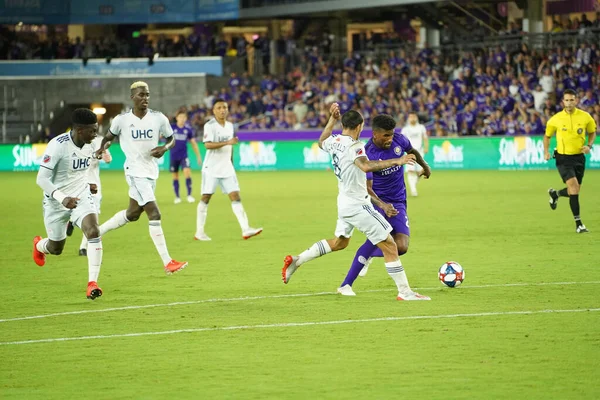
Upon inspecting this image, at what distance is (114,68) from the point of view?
5203cm

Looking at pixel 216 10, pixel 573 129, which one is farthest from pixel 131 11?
pixel 573 129

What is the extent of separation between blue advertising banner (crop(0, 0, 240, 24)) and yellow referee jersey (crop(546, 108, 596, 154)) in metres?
32.8

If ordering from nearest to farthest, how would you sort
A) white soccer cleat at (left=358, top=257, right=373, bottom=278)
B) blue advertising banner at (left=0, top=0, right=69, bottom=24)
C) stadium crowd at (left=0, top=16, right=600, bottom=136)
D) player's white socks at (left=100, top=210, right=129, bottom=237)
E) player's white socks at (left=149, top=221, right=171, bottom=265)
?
white soccer cleat at (left=358, top=257, right=373, bottom=278)
player's white socks at (left=149, top=221, right=171, bottom=265)
player's white socks at (left=100, top=210, right=129, bottom=237)
stadium crowd at (left=0, top=16, right=600, bottom=136)
blue advertising banner at (left=0, top=0, right=69, bottom=24)

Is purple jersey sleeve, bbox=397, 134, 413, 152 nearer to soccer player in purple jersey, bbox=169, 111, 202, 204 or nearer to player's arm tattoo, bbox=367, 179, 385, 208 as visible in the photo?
player's arm tattoo, bbox=367, 179, 385, 208

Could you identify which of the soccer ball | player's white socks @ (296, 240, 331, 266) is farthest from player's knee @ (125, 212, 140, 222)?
the soccer ball

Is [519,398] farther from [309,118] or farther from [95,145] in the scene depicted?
[309,118]

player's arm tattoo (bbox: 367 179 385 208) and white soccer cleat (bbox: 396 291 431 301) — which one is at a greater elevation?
player's arm tattoo (bbox: 367 179 385 208)

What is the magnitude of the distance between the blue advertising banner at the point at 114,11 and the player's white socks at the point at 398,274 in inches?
1552

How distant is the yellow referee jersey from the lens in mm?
17922

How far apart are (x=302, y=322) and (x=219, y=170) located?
8.43m

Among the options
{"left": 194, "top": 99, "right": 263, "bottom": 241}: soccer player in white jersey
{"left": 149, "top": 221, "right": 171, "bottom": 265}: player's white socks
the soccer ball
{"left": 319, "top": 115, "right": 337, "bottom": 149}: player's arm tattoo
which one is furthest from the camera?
{"left": 194, "top": 99, "right": 263, "bottom": 241}: soccer player in white jersey

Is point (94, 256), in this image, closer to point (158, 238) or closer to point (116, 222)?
point (158, 238)

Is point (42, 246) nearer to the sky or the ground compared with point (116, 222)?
nearer to the ground

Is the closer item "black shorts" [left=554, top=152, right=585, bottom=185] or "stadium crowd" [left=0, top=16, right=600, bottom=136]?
"black shorts" [left=554, top=152, right=585, bottom=185]
